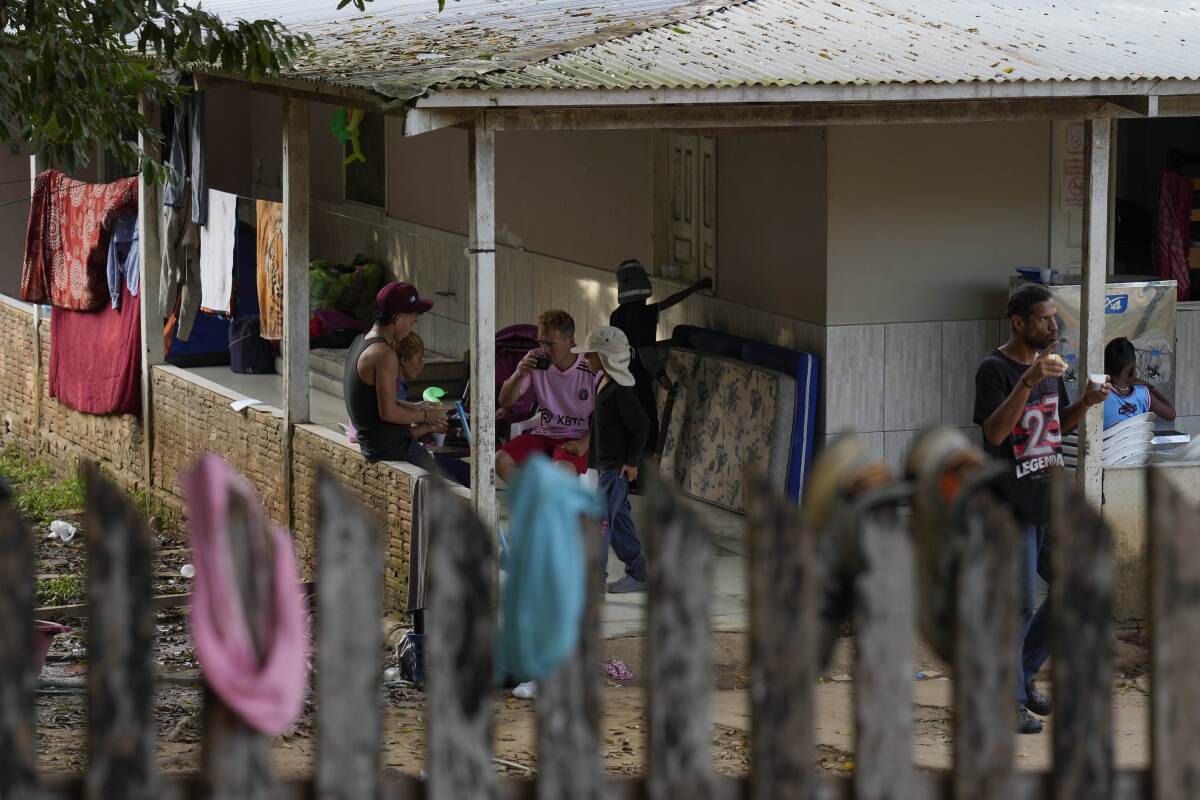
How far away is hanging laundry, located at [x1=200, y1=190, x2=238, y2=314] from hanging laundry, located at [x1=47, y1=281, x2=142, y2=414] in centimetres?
122

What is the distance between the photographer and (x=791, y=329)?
33.6 feet

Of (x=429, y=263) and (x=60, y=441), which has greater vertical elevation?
(x=429, y=263)

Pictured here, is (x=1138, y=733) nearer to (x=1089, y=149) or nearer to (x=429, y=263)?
(x=1089, y=149)

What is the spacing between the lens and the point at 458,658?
7.52 feet

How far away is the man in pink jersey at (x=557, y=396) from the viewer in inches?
360

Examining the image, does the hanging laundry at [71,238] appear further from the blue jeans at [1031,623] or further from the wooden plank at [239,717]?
Answer: the wooden plank at [239,717]

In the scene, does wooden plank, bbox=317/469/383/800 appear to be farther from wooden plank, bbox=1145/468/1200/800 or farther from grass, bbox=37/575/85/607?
grass, bbox=37/575/85/607

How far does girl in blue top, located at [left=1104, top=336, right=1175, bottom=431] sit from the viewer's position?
29.9ft

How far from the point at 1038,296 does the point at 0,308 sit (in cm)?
1092

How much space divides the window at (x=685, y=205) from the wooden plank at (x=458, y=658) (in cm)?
881

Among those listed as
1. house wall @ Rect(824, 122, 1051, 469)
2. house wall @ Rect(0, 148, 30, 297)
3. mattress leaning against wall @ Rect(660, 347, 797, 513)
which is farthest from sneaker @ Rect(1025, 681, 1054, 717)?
house wall @ Rect(0, 148, 30, 297)

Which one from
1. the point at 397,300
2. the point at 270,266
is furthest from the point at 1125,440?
the point at 270,266

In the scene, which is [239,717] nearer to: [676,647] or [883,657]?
[676,647]

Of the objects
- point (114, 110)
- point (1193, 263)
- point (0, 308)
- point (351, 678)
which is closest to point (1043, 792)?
point (351, 678)
